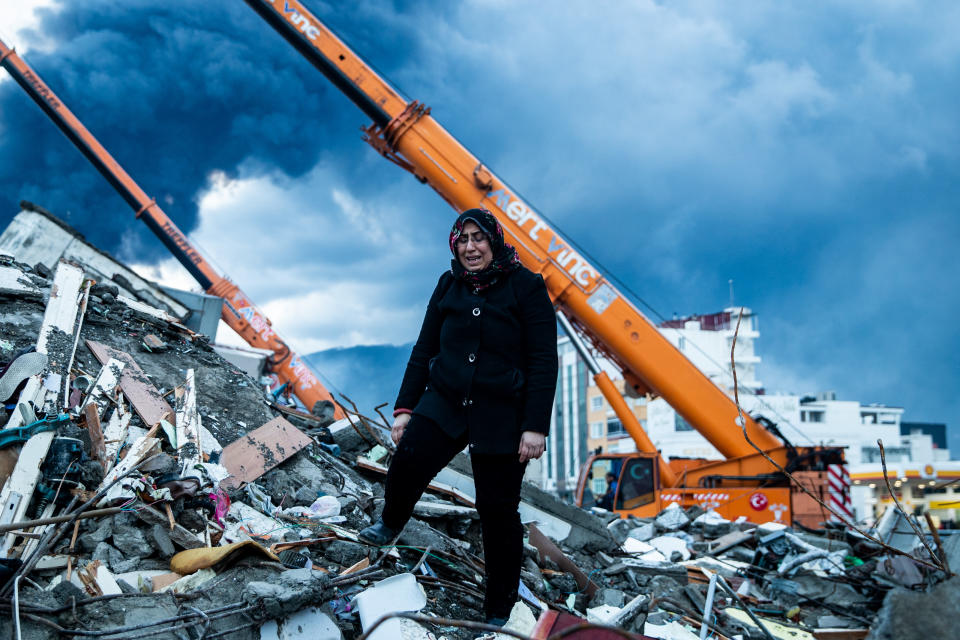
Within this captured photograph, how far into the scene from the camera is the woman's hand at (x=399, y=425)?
2955 mm

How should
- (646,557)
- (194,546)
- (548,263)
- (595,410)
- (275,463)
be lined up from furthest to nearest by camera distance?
(595,410)
(548,263)
(646,557)
(275,463)
(194,546)

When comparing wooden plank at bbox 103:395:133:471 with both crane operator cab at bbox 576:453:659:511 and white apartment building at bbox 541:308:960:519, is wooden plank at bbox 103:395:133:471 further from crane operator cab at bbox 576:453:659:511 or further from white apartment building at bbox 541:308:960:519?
white apartment building at bbox 541:308:960:519

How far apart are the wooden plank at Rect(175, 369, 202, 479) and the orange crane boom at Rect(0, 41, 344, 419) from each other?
7642mm

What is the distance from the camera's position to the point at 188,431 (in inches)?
164

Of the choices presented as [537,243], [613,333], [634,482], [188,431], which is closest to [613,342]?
[613,333]

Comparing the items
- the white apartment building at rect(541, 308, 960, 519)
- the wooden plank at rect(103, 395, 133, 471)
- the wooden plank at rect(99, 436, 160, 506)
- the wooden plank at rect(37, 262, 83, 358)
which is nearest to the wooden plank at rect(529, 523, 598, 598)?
the wooden plank at rect(99, 436, 160, 506)

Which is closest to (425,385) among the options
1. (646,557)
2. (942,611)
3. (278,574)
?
(278,574)

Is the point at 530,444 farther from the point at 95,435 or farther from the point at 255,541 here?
the point at 95,435

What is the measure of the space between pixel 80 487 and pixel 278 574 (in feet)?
3.65

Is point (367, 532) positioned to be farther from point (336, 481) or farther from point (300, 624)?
point (336, 481)

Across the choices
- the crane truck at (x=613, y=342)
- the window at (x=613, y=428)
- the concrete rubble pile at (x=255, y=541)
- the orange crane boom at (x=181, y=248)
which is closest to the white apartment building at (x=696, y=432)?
the window at (x=613, y=428)

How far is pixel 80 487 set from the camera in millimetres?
3047

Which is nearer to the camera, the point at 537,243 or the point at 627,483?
the point at 537,243

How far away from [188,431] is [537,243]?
5.85m
